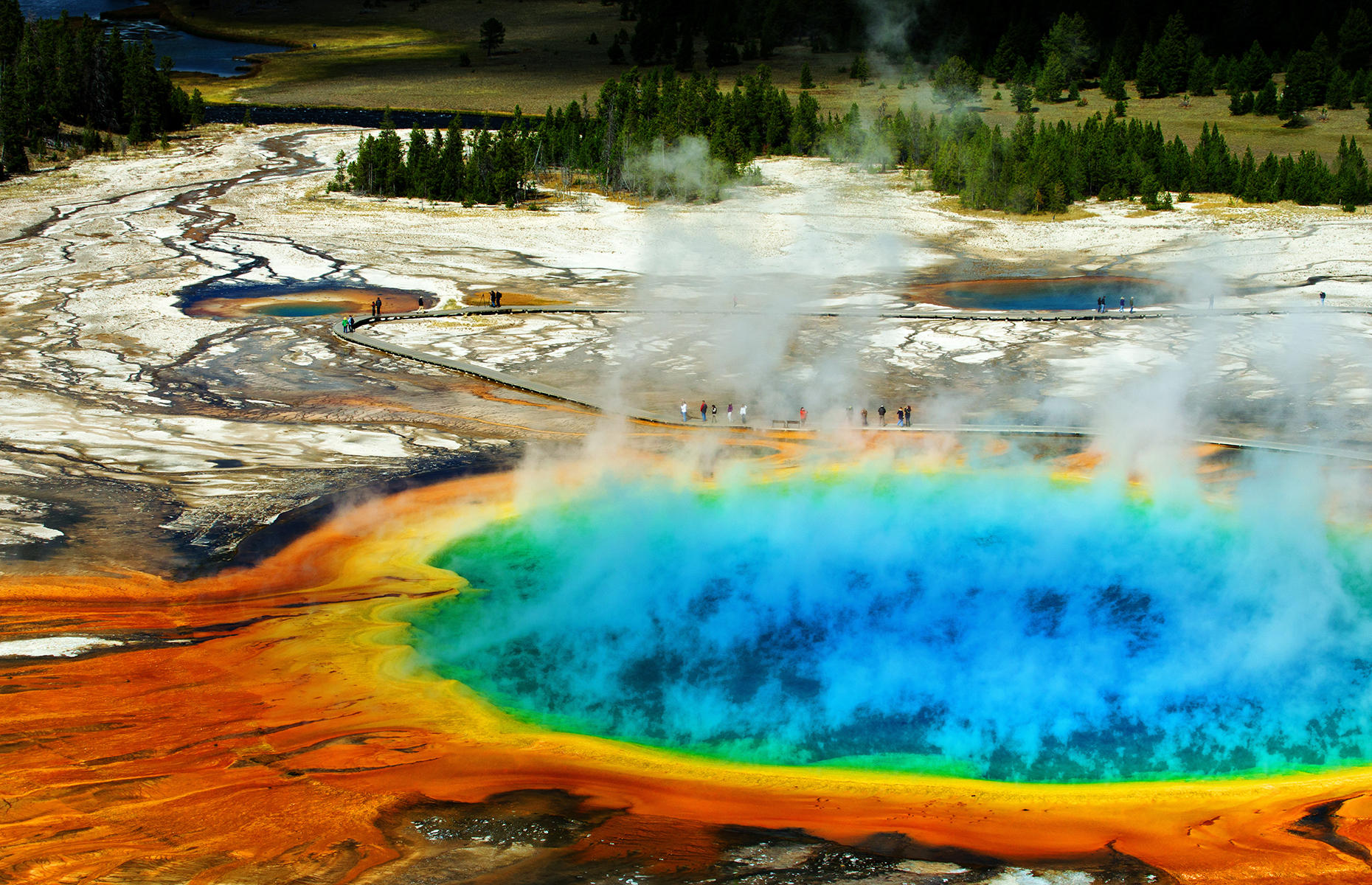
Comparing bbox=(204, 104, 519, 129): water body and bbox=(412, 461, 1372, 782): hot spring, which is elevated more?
bbox=(204, 104, 519, 129): water body

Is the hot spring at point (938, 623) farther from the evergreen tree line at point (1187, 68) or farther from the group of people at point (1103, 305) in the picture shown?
the evergreen tree line at point (1187, 68)

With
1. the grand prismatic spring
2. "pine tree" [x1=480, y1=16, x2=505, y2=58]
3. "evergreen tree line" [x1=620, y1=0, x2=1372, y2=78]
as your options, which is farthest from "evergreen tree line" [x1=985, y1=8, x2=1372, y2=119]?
"pine tree" [x1=480, y1=16, x2=505, y2=58]

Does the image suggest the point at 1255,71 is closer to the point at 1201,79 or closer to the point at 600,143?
the point at 1201,79

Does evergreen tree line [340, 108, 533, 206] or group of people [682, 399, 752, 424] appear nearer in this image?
group of people [682, 399, 752, 424]

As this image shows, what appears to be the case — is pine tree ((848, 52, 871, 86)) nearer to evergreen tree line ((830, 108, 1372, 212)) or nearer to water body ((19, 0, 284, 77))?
evergreen tree line ((830, 108, 1372, 212))

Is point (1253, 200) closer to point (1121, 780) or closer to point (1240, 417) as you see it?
point (1240, 417)

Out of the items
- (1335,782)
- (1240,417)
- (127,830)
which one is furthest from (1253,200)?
(127,830)
